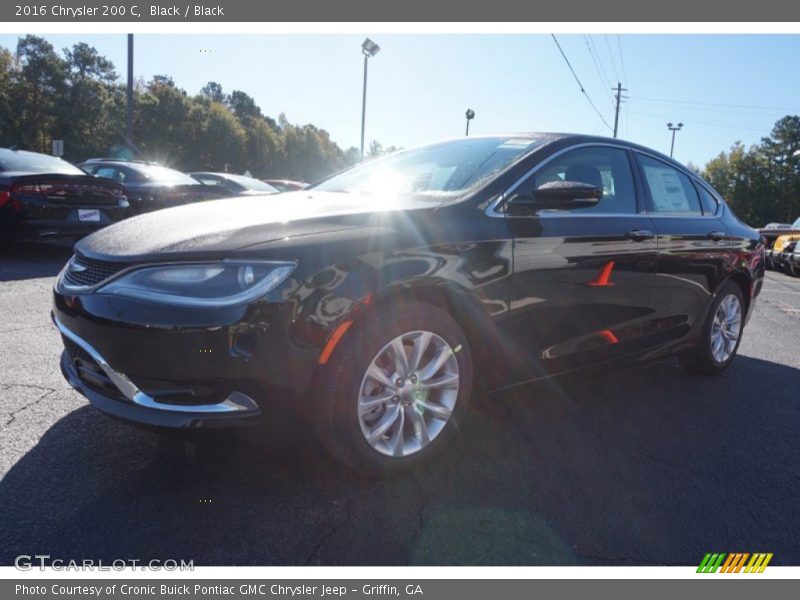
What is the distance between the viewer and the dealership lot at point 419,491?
6.79ft

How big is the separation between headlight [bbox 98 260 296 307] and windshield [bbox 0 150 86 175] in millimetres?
6203

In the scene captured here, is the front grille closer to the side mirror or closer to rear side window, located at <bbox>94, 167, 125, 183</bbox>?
the side mirror

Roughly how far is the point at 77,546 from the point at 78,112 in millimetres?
63159

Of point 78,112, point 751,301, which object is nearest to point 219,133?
point 78,112

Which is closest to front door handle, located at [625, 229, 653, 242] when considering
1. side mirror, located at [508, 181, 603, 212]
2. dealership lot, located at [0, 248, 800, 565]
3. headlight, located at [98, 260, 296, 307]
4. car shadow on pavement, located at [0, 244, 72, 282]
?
side mirror, located at [508, 181, 603, 212]

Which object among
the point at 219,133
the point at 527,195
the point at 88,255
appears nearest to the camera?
the point at 88,255

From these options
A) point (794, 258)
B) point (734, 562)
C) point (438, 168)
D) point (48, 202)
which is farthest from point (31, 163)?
point (794, 258)

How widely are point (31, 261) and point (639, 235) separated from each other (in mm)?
7405

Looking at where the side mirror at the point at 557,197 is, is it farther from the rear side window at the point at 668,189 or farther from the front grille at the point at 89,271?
the front grille at the point at 89,271

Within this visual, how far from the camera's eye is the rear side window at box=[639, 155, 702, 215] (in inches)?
150

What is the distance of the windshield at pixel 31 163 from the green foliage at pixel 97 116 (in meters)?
41.3

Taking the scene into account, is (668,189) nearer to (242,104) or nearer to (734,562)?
(734,562)

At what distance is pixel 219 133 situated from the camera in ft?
215

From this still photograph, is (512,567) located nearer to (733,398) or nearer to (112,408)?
(112,408)
